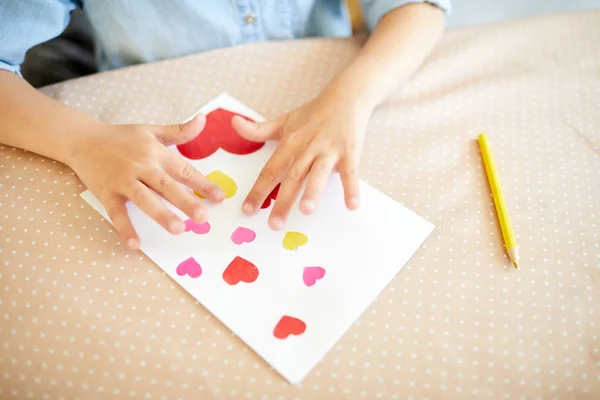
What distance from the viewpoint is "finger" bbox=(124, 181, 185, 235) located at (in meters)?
0.48

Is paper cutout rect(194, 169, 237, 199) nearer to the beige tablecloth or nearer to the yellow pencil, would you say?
the beige tablecloth

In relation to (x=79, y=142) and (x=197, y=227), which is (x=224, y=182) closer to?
(x=197, y=227)

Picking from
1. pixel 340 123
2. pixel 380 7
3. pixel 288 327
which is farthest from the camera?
pixel 380 7

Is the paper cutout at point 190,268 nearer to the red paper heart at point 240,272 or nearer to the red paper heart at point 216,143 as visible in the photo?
the red paper heart at point 240,272

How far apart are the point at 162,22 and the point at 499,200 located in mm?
523

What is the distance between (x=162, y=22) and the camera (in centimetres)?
64

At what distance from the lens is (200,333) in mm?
440

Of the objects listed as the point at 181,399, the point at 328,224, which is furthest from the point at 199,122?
the point at 181,399

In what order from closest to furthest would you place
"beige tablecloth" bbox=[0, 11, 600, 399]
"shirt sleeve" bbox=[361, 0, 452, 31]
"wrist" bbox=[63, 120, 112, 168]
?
"beige tablecloth" bbox=[0, 11, 600, 399]
"wrist" bbox=[63, 120, 112, 168]
"shirt sleeve" bbox=[361, 0, 452, 31]

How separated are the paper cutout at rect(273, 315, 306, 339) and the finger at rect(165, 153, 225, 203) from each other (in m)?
0.16

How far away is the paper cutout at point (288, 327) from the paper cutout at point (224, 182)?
17 centimetres

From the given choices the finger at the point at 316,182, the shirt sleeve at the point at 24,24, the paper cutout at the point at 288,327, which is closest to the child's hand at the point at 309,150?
the finger at the point at 316,182

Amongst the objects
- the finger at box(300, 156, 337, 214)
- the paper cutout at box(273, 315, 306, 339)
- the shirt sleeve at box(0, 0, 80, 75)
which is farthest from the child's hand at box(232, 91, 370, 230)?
the shirt sleeve at box(0, 0, 80, 75)

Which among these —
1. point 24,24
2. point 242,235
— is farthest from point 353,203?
point 24,24
